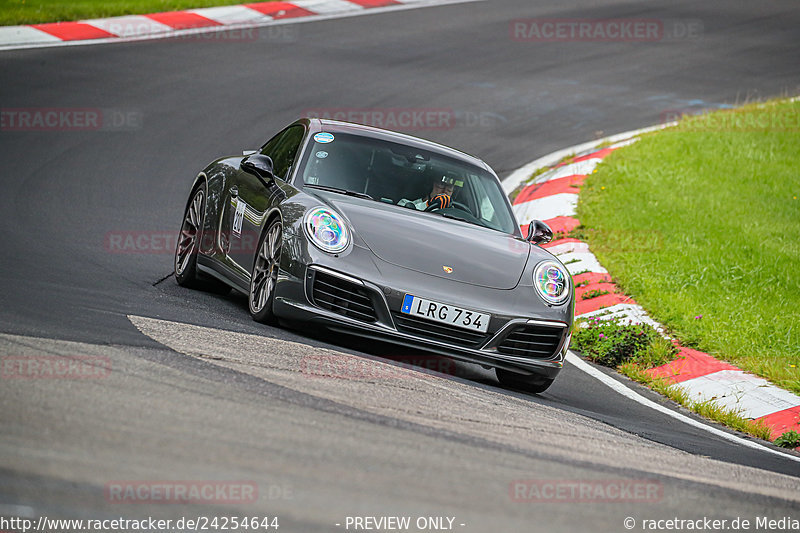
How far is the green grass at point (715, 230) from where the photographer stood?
8.19m

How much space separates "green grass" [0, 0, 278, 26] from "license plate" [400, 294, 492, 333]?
12.5m

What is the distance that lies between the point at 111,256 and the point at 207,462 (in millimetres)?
5512

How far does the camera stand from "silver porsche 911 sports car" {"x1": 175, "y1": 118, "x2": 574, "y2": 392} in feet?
19.0

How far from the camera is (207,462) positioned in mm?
2994

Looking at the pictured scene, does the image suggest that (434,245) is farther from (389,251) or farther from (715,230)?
(715,230)

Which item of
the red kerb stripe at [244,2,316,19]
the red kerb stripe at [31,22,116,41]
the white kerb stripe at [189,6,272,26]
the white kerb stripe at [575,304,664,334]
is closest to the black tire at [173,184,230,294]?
the white kerb stripe at [575,304,664,334]

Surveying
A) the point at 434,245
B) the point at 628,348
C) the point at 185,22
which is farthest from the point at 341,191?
the point at 185,22

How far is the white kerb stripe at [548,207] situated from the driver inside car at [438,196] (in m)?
4.15

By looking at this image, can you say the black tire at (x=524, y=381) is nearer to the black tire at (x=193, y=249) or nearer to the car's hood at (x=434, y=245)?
the car's hood at (x=434, y=245)

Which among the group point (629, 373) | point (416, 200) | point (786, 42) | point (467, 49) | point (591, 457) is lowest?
point (629, 373)

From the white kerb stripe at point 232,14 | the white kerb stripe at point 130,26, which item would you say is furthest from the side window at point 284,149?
the white kerb stripe at point 232,14

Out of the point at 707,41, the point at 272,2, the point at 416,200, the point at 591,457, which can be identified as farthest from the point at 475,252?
the point at 707,41

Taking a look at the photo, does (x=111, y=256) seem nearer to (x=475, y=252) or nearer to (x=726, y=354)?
(x=475, y=252)

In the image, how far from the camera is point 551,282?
6.32 meters
